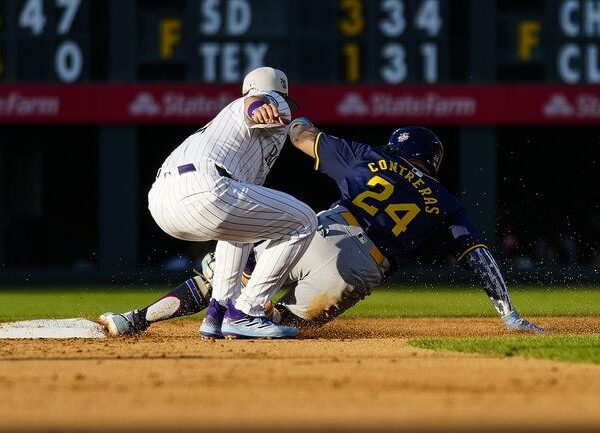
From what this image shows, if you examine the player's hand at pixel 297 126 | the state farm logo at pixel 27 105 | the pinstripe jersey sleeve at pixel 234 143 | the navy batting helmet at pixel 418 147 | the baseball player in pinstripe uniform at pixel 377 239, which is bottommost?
the state farm logo at pixel 27 105

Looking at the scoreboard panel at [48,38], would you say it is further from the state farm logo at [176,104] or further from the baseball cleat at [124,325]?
the baseball cleat at [124,325]

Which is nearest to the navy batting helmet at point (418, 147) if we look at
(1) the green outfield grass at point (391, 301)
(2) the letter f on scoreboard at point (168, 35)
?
(1) the green outfield grass at point (391, 301)

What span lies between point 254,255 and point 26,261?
17827 mm

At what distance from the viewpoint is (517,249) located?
25.2 meters

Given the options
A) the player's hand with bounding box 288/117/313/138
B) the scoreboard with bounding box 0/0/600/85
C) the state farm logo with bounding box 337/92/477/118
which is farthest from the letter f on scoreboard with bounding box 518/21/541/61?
the player's hand with bounding box 288/117/313/138

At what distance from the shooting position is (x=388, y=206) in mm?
7680

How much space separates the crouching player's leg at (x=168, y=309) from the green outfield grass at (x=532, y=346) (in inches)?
46.6

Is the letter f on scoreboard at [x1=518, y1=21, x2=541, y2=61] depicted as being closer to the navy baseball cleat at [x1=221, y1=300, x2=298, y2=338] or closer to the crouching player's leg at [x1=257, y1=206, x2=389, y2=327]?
the crouching player's leg at [x1=257, y1=206, x2=389, y2=327]

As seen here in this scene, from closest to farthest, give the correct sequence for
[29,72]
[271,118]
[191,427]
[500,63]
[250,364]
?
1. [191,427]
2. [250,364]
3. [271,118]
4. [29,72]
5. [500,63]

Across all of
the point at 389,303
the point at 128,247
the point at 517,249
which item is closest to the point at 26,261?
the point at 128,247

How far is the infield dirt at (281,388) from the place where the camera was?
4457 mm

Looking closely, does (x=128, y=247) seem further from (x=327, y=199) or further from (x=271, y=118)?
(x=271, y=118)

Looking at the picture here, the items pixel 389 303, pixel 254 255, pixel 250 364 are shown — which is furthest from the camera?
pixel 389 303

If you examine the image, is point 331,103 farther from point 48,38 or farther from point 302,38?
point 48,38
